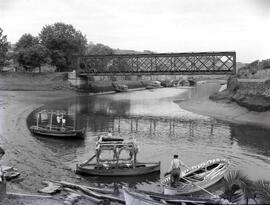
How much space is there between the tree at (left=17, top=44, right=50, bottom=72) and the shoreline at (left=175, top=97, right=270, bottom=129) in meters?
51.6

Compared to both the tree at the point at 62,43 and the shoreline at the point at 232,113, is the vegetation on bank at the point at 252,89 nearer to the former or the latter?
the shoreline at the point at 232,113

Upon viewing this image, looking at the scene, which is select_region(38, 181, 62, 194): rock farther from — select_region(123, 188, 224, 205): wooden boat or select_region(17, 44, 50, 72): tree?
select_region(17, 44, 50, 72): tree

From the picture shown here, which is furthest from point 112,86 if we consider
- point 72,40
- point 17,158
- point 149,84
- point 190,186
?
point 190,186

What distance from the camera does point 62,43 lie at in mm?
138625

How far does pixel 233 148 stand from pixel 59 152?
20568 millimetres

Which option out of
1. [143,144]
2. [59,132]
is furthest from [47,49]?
[143,144]

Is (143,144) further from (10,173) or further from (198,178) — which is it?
(10,173)

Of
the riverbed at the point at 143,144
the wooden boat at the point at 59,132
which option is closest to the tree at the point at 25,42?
the riverbed at the point at 143,144

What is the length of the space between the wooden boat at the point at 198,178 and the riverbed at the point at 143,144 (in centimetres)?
274

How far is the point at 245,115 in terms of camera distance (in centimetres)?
7612

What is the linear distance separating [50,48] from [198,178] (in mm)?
112993

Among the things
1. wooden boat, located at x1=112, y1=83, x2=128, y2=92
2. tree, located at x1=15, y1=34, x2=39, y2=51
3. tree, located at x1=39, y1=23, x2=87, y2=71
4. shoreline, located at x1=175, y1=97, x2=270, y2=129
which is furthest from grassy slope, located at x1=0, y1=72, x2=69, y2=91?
shoreline, located at x1=175, y1=97, x2=270, y2=129

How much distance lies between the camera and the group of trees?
126 m

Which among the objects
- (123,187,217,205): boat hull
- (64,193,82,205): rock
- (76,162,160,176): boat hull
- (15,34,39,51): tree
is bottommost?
(76,162,160,176): boat hull
